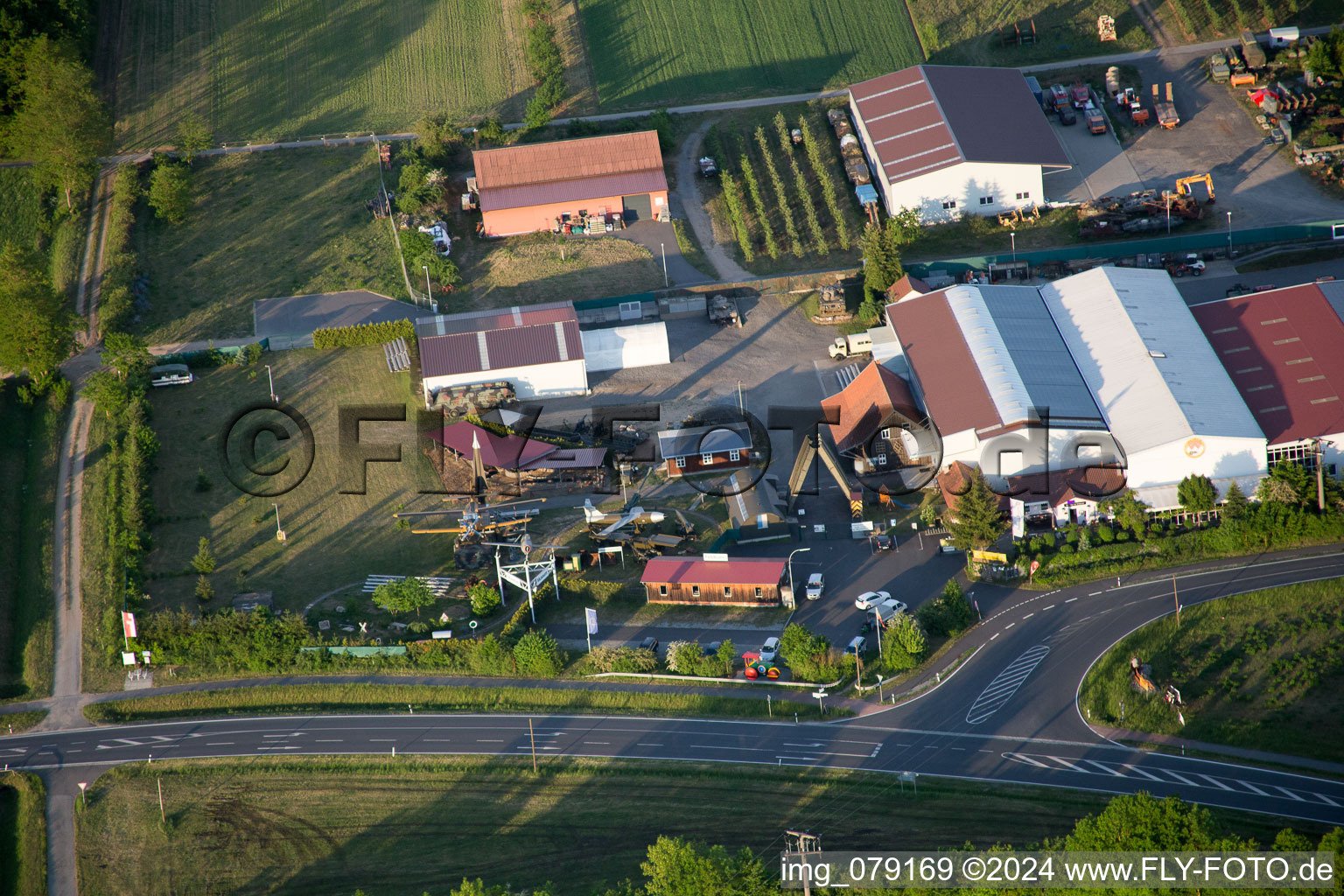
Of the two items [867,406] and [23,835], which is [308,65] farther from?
[23,835]

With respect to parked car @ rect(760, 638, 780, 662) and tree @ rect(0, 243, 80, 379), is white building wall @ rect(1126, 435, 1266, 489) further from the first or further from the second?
tree @ rect(0, 243, 80, 379)

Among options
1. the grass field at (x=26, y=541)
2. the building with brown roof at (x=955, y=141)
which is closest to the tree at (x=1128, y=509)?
the building with brown roof at (x=955, y=141)

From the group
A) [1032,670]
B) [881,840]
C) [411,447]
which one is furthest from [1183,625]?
[411,447]

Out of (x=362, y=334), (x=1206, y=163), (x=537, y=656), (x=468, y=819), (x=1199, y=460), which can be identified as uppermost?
(x=1206, y=163)

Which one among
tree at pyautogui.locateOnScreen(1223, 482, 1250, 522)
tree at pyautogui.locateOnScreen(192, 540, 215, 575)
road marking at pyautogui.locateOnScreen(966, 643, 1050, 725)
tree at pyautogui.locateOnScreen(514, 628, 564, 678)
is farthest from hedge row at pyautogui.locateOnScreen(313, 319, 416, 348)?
tree at pyautogui.locateOnScreen(1223, 482, 1250, 522)

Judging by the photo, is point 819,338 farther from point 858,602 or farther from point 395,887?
point 395,887

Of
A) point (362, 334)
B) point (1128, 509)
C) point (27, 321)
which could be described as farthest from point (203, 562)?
point (1128, 509)

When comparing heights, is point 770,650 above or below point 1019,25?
below
